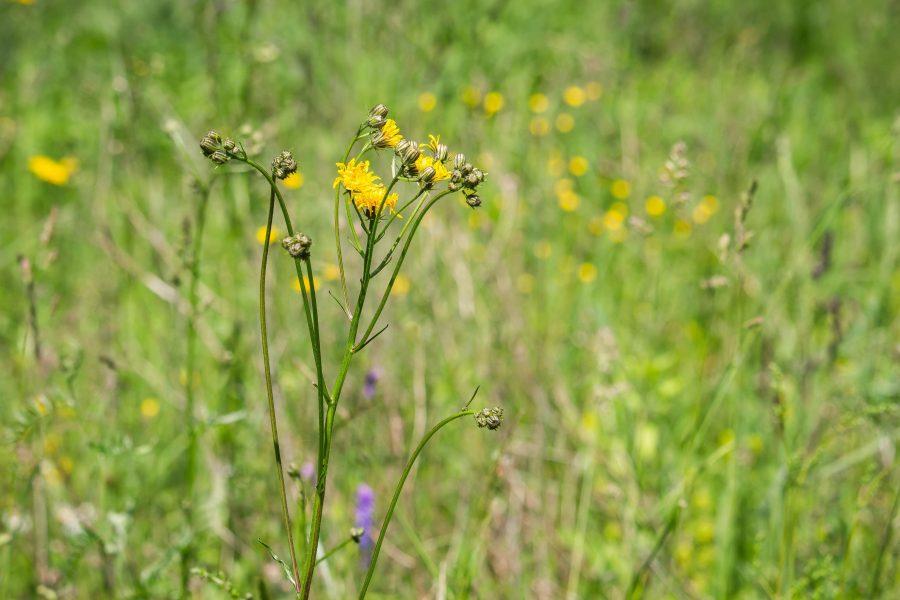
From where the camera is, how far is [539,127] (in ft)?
12.2

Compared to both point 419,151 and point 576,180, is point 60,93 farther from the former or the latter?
point 419,151

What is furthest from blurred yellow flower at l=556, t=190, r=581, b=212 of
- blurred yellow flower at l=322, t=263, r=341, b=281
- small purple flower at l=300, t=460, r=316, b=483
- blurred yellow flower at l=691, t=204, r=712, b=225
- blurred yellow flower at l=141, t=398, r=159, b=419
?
small purple flower at l=300, t=460, r=316, b=483

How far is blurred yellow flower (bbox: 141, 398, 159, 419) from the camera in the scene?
2.50 m

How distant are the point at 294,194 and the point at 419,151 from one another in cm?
213

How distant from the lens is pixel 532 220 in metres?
3.13

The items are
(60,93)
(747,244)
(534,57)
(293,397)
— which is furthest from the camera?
(534,57)

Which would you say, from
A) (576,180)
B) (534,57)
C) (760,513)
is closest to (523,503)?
(760,513)

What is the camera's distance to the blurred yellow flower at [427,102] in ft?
10.7

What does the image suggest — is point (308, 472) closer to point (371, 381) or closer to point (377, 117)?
point (371, 381)

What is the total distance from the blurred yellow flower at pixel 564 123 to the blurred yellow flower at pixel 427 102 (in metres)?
0.91

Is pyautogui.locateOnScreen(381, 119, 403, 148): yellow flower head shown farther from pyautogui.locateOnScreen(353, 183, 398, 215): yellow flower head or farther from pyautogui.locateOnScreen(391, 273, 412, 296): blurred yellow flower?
pyautogui.locateOnScreen(391, 273, 412, 296): blurred yellow flower

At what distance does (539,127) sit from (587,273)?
96cm

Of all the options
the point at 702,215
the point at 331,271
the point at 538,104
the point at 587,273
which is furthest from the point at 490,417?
the point at 538,104

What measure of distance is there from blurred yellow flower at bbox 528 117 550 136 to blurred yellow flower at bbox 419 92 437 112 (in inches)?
17.9
